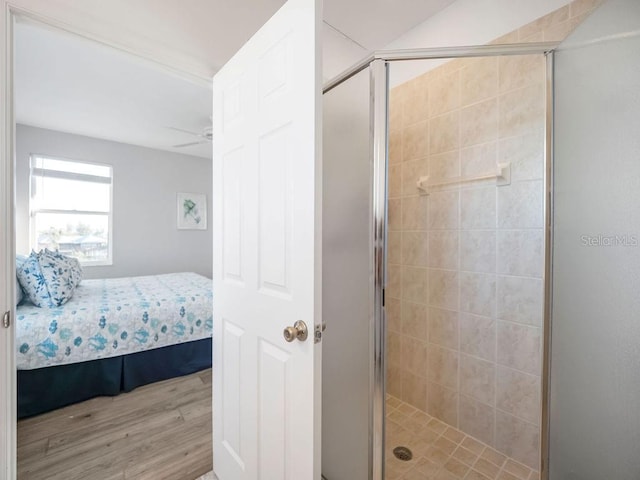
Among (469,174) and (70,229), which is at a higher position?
(469,174)

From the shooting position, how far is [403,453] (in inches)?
62.7

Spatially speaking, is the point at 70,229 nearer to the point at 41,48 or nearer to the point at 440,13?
the point at 41,48

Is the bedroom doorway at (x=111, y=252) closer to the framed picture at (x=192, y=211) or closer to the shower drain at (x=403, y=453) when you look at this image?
the framed picture at (x=192, y=211)

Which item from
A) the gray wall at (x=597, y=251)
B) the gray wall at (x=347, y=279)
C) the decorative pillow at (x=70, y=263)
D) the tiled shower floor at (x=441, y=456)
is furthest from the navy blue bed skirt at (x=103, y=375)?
the gray wall at (x=597, y=251)

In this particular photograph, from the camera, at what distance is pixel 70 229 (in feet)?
12.6

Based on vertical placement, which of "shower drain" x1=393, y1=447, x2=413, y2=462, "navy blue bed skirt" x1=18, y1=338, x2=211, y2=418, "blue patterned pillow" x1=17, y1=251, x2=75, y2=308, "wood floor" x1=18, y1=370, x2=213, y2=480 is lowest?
"wood floor" x1=18, y1=370, x2=213, y2=480

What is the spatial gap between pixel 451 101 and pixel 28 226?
15.9 ft

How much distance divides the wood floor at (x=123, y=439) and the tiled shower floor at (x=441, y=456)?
3.56ft

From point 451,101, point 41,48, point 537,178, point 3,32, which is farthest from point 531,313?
point 41,48

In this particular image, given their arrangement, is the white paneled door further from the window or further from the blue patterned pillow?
the window

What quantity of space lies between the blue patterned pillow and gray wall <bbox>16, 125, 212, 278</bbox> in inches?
65.6

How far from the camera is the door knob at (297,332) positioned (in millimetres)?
873

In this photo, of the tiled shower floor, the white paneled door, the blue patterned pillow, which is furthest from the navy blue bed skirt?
the tiled shower floor

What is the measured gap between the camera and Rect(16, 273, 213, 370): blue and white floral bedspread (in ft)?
6.41
